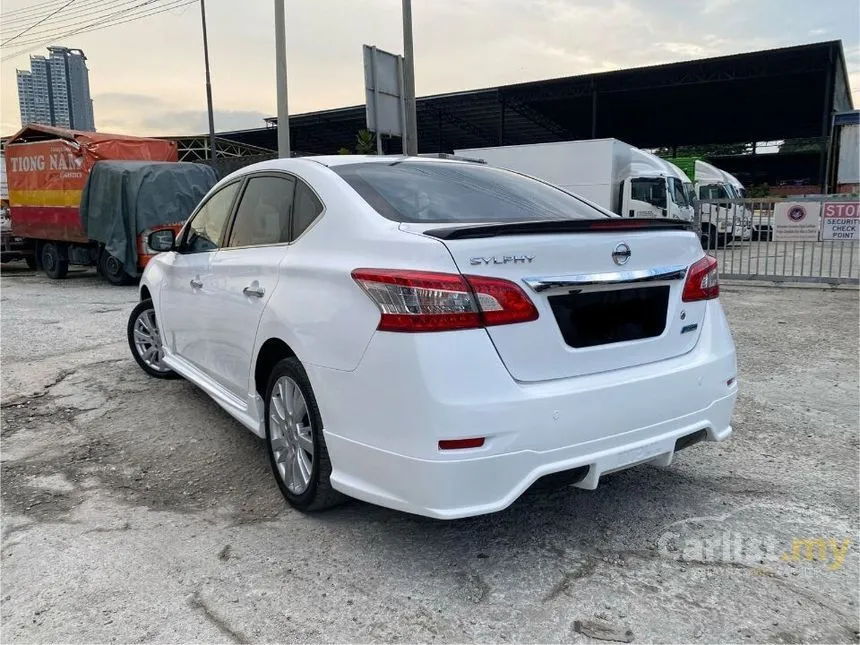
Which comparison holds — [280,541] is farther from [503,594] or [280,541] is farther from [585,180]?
[585,180]

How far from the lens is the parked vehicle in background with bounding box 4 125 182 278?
1318 cm

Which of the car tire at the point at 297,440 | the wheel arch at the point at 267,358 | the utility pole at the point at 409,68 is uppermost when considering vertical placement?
the utility pole at the point at 409,68

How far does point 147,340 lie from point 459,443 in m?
4.04

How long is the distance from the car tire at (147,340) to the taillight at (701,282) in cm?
396

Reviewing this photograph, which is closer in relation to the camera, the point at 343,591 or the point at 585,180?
the point at 343,591

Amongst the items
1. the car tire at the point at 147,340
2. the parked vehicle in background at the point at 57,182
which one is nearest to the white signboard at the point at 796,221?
the car tire at the point at 147,340

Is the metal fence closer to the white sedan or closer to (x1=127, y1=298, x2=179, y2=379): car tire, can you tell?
(x1=127, y1=298, x2=179, y2=379): car tire

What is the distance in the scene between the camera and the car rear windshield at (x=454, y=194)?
2982 millimetres

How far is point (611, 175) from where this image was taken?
1800cm

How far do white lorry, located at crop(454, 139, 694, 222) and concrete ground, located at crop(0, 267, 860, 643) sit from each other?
14333mm

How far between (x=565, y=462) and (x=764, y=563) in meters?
0.96

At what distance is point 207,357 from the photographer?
4.05 meters

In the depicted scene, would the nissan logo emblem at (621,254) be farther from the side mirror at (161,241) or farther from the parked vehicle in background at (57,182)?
the parked vehicle in background at (57,182)

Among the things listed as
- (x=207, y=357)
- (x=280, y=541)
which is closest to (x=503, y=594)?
(x=280, y=541)
